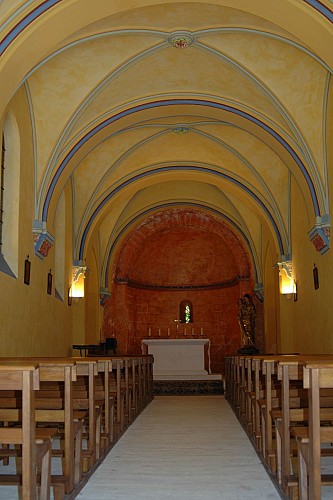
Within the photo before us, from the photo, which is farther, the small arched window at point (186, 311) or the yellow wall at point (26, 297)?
the small arched window at point (186, 311)

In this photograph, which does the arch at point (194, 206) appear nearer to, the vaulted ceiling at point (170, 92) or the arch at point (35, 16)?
the vaulted ceiling at point (170, 92)

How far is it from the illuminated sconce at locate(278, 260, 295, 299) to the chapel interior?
0.12 feet

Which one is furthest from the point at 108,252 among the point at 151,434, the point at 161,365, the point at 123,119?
the point at 151,434

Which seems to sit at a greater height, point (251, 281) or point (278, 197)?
point (278, 197)

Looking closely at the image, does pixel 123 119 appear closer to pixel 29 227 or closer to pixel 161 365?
pixel 29 227

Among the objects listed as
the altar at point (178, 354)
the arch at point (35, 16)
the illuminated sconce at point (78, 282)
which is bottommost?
the altar at point (178, 354)

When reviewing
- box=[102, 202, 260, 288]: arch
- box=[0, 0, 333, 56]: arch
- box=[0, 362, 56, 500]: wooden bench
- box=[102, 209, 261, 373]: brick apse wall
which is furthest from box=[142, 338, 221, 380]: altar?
box=[0, 362, 56, 500]: wooden bench

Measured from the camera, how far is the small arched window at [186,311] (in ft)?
73.3

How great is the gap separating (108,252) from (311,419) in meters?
16.5

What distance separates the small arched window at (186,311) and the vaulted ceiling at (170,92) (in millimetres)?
7113

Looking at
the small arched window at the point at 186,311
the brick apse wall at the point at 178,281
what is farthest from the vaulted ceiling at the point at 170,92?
the small arched window at the point at 186,311

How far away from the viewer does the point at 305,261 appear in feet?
43.1

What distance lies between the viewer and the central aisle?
15.8 ft

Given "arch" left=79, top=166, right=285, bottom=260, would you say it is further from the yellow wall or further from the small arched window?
the small arched window
